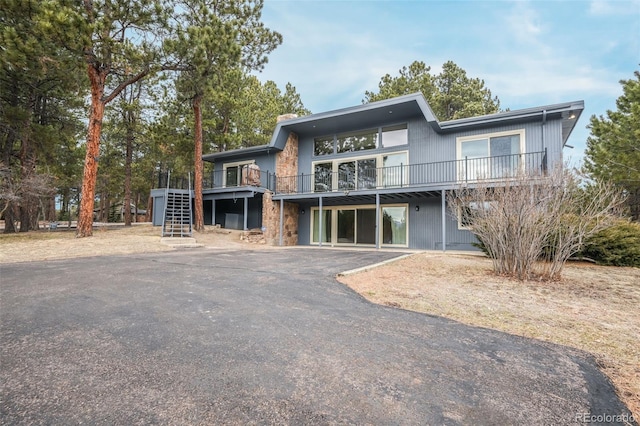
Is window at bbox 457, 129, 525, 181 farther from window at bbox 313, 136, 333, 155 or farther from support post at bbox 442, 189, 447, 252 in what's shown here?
window at bbox 313, 136, 333, 155

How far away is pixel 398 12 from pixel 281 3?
5.80 m

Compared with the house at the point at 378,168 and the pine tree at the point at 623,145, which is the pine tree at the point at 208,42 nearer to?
the house at the point at 378,168

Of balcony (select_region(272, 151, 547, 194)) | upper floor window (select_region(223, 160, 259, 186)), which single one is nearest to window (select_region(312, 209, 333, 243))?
balcony (select_region(272, 151, 547, 194))

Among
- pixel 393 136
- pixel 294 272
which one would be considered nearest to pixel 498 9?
pixel 393 136

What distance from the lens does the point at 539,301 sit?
160 inches

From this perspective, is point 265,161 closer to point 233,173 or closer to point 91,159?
point 233,173

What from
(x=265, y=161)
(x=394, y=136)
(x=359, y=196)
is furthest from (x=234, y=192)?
(x=394, y=136)

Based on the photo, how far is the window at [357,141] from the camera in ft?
45.1

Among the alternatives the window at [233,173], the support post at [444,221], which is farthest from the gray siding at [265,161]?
the support post at [444,221]

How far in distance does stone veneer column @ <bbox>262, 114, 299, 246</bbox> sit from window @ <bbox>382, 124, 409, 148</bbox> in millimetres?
4686

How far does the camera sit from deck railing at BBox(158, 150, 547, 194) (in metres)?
10.6

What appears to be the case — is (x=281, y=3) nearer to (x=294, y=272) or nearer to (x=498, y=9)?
(x=498, y=9)
